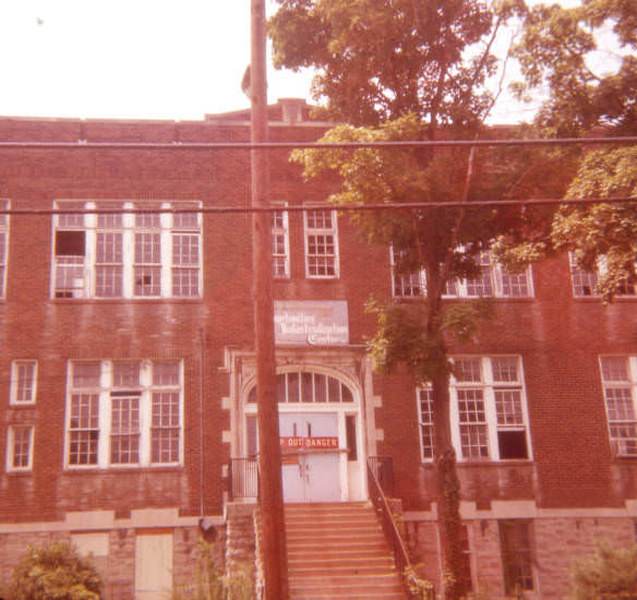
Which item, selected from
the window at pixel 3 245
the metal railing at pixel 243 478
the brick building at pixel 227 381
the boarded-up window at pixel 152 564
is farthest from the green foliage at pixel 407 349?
the window at pixel 3 245

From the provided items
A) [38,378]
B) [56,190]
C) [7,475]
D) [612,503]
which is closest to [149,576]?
[7,475]

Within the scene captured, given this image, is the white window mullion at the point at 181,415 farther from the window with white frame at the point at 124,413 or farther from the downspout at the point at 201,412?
the downspout at the point at 201,412

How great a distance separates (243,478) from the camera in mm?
19391

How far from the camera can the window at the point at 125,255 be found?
20.5 metres

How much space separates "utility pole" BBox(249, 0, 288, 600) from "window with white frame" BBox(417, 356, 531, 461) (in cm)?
933

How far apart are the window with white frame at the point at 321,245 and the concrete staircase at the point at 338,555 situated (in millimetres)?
5600

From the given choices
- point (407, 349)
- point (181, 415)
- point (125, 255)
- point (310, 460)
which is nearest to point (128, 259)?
point (125, 255)

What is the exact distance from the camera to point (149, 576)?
1872 cm

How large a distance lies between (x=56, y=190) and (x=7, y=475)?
21.9 ft

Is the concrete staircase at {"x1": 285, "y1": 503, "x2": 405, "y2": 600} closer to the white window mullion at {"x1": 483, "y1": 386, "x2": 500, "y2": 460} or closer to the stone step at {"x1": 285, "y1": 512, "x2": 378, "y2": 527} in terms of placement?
the stone step at {"x1": 285, "y1": 512, "x2": 378, "y2": 527}

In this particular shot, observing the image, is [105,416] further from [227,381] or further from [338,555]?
[338,555]

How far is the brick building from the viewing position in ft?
63.2

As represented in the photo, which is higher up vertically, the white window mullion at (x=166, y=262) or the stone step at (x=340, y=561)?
the white window mullion at (x=166, y=262)

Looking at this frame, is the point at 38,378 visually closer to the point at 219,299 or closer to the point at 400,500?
the point at 219,299
